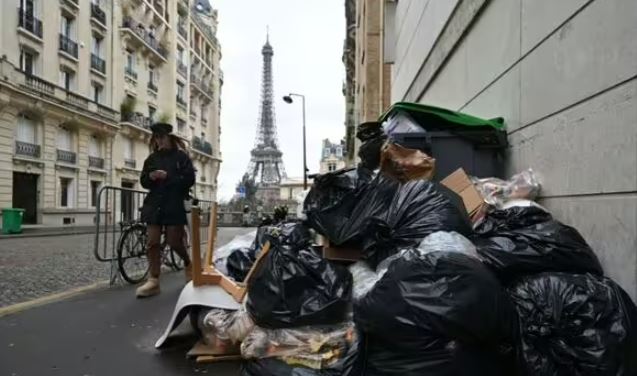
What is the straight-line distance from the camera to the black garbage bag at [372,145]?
12.2ft

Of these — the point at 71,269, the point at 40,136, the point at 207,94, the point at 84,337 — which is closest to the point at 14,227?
the point at 40,136

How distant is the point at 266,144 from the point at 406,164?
65040mm

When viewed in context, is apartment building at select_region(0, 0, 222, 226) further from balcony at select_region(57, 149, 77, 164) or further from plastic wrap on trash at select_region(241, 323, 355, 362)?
plastic wrap on trash at select_region(241, 323, 355, 362)

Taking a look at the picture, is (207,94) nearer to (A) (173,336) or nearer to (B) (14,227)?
(B) (14,227)

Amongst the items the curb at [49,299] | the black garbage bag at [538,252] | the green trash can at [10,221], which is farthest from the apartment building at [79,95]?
the black garbage bag at [538,252]

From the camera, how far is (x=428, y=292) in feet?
6.08

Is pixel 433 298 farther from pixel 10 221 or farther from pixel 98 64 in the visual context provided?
pixel 98 64

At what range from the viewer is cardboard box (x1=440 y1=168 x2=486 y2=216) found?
118 inches

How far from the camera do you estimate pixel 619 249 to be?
6.88 ft

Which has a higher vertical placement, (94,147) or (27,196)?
(94,147)

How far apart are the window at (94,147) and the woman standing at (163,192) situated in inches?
944

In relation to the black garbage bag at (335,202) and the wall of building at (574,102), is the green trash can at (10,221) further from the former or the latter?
the wall of building at (574,102)

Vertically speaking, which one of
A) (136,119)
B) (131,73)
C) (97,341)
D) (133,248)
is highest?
(131,73)

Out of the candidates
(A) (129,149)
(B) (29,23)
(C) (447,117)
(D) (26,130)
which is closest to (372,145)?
(C) (447,117)
